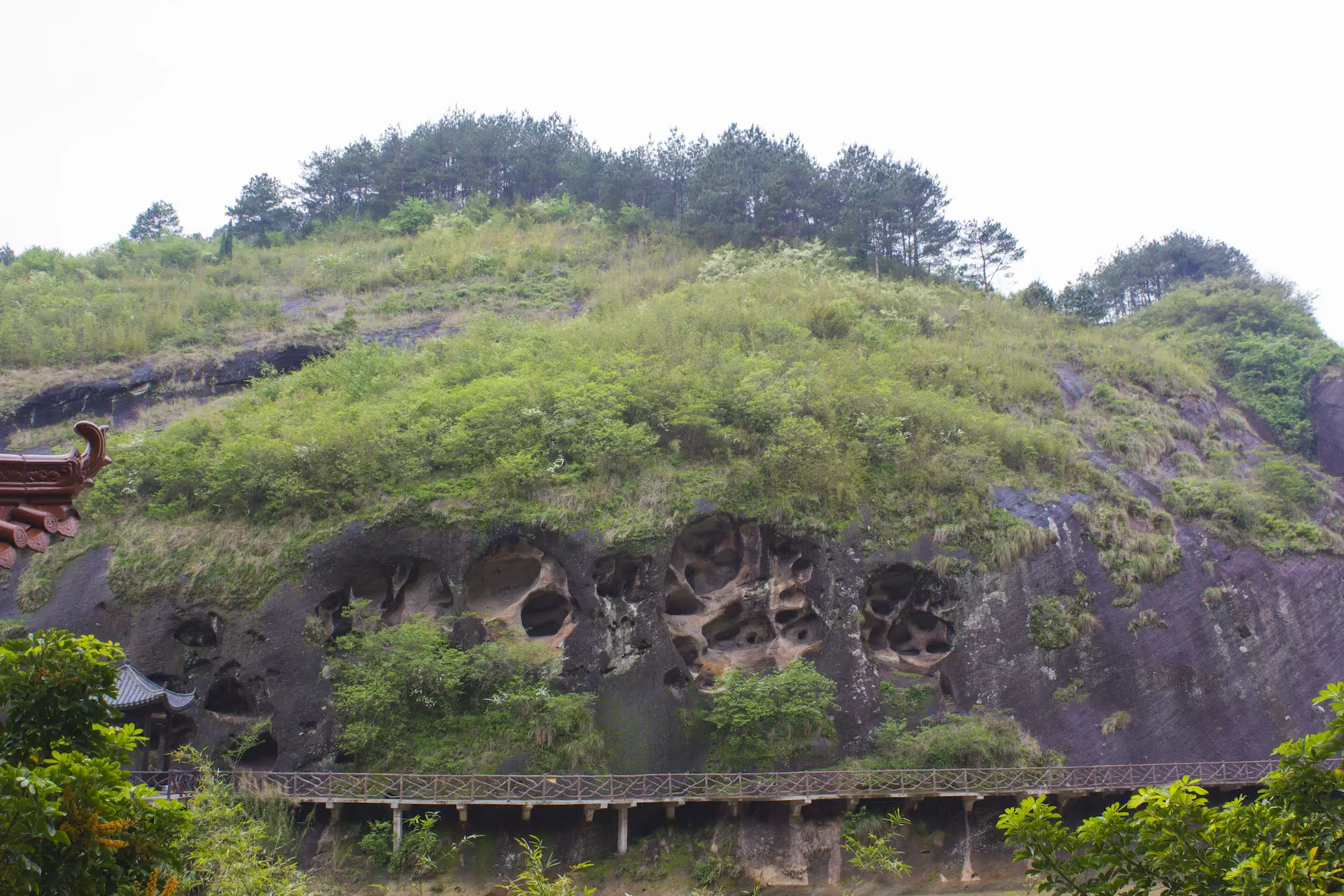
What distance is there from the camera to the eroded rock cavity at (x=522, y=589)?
72.1 feet

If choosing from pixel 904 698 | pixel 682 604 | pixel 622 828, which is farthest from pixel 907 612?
pixel 622 828

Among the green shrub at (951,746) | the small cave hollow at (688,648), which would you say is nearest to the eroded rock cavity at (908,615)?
the green shrub at (951,746)

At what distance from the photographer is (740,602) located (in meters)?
22.6

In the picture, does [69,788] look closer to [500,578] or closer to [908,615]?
[500,578]

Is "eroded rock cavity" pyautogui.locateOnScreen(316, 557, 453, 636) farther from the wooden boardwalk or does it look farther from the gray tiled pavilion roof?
the wooden boardwalk

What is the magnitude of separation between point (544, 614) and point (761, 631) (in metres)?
5.10

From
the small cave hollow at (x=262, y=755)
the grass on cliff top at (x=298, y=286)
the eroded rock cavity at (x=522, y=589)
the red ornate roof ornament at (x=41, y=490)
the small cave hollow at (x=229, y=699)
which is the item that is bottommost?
the small cave hollow at (x=262, y=755)

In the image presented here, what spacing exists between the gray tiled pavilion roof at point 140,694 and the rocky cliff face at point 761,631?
0.75 m

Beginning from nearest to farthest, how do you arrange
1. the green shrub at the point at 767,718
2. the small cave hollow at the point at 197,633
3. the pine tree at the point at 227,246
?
1. the green shrub at the point at 767,718
2. the small cave hollow at the point at 197,633
3. the pine tree at the point at 227,246

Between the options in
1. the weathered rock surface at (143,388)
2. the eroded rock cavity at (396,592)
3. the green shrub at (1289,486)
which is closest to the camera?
the eroded rock cavity at (396,592)

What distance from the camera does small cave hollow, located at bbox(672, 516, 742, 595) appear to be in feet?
76.3

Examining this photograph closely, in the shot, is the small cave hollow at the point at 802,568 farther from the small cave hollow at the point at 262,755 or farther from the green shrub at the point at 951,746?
the small cave hollow at the point at 262,755

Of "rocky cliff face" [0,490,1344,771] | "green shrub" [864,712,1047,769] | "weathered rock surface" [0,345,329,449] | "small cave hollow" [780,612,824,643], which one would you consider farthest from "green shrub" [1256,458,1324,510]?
"weathered rock surface" [0,345,329,449]

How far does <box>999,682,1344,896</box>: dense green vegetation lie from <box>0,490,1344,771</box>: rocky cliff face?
13.6 m
